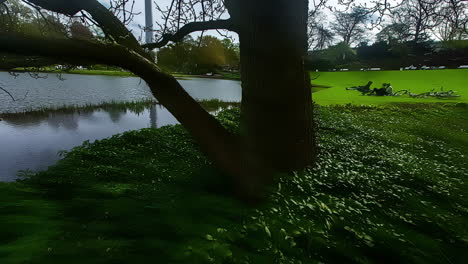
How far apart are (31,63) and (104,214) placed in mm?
2139

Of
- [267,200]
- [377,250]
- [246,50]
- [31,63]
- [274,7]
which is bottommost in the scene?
[377,250]

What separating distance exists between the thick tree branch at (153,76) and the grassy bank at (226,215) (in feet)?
1.50

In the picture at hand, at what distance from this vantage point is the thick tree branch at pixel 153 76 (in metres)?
1.97

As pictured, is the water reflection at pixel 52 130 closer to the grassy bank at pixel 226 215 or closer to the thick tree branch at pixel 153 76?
the grassy bank at pixel 226 215

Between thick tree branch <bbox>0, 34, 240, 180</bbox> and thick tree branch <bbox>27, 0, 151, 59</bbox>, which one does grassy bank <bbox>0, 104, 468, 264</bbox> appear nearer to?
thick tree branch <bbox>0, 34, 240, 180</bbox>

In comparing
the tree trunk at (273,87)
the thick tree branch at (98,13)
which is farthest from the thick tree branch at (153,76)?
the thick tree branch at (98,13)

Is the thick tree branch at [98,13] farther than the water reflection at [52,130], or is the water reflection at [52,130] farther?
the water reflection at [52,130]

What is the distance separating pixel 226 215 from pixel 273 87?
1.77 meters

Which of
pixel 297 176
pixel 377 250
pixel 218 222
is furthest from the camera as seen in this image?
pixel 297 176

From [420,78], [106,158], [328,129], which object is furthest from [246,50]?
[420,78]

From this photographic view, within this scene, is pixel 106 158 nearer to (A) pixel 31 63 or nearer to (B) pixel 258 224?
(A) pixel 31 63

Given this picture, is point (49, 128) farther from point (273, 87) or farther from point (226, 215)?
point (226, 215)

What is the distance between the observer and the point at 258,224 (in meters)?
2.12

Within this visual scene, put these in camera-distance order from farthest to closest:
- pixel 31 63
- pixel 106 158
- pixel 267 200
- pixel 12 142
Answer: pixel 12 142 < pixel 106 158 < pixel 31 63 < pixel 267 200
